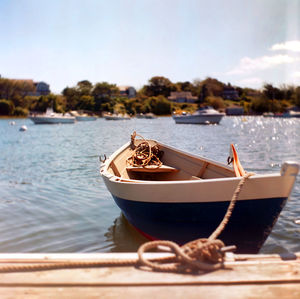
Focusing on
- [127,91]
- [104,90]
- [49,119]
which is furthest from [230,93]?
[49,119]

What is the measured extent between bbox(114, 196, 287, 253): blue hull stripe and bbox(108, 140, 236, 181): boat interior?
181 centimetres

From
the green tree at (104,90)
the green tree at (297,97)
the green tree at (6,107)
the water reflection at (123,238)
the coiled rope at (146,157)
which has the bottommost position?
the water reflection at (123,238)

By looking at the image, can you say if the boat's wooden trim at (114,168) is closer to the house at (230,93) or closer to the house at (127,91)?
the house at (127,91)

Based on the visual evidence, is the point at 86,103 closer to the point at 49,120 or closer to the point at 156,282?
the point at 49,120

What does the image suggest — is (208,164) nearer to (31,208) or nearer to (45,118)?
(31,208)

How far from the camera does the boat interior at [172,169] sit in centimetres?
655

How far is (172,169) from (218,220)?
10.5 feet

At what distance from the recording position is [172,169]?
24.4 feet

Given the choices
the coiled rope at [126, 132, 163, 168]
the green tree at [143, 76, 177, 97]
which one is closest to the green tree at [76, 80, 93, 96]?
the green tree at [143, 76, 177, 97]

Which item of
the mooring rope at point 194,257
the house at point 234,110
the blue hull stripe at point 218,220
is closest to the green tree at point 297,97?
the house at point 234,110

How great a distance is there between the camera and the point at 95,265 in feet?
9.60

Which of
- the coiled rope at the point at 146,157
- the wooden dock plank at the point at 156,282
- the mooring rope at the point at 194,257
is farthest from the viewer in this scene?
the coiled rope at the point at 146,157

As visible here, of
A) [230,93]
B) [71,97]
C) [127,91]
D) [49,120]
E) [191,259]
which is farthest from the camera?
[230,93]

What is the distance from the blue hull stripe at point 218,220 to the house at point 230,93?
15276 centimetres
